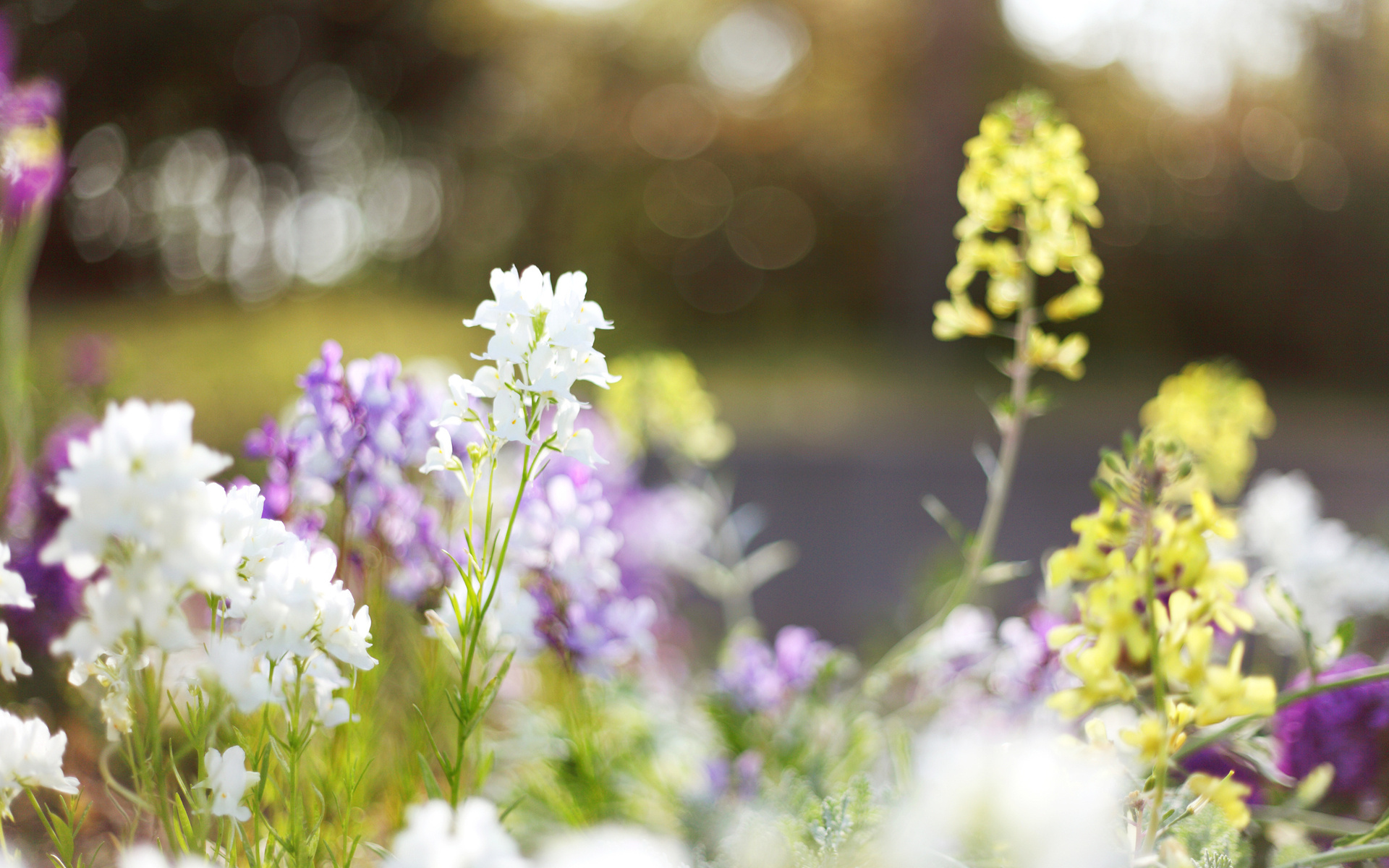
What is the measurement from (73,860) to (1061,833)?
1.04 metres

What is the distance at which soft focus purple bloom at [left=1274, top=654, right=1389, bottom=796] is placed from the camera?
131cm

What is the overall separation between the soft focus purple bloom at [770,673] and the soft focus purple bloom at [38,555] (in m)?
1.18

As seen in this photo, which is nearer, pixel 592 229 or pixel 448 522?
pixel 448 522

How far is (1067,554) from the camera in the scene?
2.87 feet

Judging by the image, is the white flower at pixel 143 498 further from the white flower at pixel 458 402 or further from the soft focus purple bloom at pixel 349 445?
the soft focus purple bloom at pixel 349 445

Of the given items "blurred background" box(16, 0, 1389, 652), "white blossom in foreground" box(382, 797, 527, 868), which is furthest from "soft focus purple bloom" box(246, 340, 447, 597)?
"blurred background" box(16, 0, 1389, 652)

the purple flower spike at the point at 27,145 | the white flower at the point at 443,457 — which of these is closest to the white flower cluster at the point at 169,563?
the white flower at the point at 443,457

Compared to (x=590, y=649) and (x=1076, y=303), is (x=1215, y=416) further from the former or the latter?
(x=590, y=649)

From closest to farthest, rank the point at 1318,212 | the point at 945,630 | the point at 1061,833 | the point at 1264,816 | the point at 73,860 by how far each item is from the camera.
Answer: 1. the point at 1061,833
2. the point at 73,860
3. the point at 1264,816
4. the point at 945,630
5. the point at 1318,212

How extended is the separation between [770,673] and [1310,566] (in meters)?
0.99

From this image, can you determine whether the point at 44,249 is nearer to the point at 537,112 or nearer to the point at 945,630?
the point at 537,112

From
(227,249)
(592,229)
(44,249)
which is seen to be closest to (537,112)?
(592,229)

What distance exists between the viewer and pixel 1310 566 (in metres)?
1.63

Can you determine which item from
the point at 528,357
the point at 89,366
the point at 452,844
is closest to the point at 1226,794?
the point at 452,844
